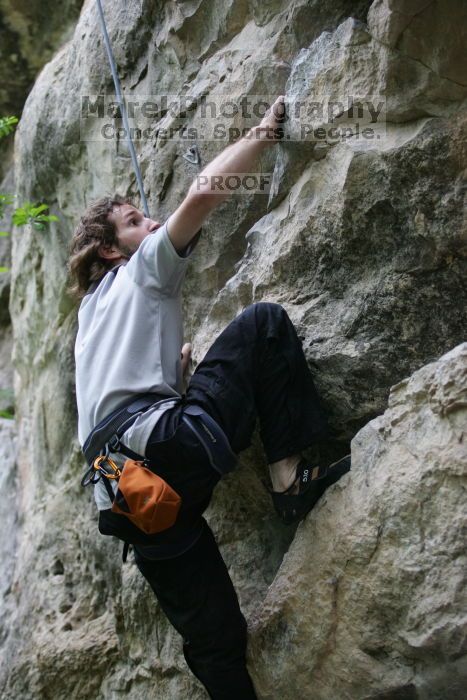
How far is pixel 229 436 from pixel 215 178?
3.76 ft

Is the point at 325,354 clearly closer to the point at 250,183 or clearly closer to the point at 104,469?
the point at 104,469

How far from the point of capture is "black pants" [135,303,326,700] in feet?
11.1

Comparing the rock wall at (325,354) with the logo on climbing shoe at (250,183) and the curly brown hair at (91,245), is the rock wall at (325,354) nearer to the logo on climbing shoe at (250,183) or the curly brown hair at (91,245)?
the logo on climbing shoe at (250,183)

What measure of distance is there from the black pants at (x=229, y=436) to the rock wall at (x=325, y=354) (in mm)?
150

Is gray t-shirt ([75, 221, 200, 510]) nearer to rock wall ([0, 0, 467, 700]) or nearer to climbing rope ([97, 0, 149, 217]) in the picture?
rock wall ([0, 0, 467, 700])

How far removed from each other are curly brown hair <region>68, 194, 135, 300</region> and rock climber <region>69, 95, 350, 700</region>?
1.32ft

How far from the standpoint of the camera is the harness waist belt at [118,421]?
3348 mm

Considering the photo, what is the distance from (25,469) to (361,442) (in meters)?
3.96

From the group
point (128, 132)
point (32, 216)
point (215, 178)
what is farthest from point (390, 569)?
point (32, 216)

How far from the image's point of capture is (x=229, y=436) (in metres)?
3.38

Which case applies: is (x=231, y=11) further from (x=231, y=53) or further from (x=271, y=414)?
(x=271, y=414)

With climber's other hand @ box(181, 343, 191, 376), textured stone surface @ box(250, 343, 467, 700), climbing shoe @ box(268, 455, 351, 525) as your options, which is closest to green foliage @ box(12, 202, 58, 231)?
climber's other hand @ box(181, 343, 191, 376)

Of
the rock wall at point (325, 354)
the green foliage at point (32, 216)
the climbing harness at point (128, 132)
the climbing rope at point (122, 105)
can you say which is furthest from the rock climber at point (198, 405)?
the green foliage at point (32, 216)

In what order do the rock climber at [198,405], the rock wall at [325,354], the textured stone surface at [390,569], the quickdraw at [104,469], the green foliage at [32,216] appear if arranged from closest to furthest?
1. the textured stone surface at [390,569]
2. the rock wall at [325,354]
3. the quickdraw at [104,469]
4. the rock climber at [198,405]
5. the green foliage at [32,216]
